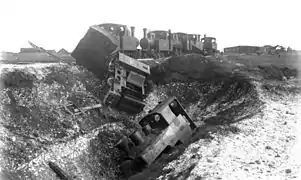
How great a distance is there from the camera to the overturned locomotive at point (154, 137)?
941cm

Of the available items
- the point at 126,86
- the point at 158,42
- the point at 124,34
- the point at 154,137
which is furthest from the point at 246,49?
the point at 154,137

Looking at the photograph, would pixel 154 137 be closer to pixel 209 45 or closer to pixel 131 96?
pixel 131 96

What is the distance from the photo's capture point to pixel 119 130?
39.2 feet

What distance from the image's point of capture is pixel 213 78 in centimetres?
1773

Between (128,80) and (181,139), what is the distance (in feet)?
14.3

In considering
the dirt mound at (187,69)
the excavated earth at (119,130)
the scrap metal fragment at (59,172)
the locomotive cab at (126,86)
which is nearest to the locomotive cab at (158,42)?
the dirt mound at (187,69)

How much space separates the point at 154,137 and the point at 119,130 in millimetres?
2283

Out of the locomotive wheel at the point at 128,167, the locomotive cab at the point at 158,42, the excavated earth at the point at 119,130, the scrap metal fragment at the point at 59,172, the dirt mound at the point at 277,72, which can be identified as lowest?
the locomotive wheel at the point at 128,167

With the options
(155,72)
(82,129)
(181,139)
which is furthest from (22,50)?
(181,139)

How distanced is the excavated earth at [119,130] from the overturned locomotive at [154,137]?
514 millimetres

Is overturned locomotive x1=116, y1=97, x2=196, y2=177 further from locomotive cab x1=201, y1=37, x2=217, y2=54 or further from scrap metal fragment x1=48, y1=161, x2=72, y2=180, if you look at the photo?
locomotive cab x1=201, y1=37, x2=217, y2=54

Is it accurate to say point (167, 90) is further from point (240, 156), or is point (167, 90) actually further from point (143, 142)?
point (240, 156)

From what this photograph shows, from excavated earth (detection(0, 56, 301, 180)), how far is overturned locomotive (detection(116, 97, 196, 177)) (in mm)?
514

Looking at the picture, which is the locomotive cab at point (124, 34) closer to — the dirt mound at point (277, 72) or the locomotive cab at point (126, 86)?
the locomotive cab at point (126, 86)
